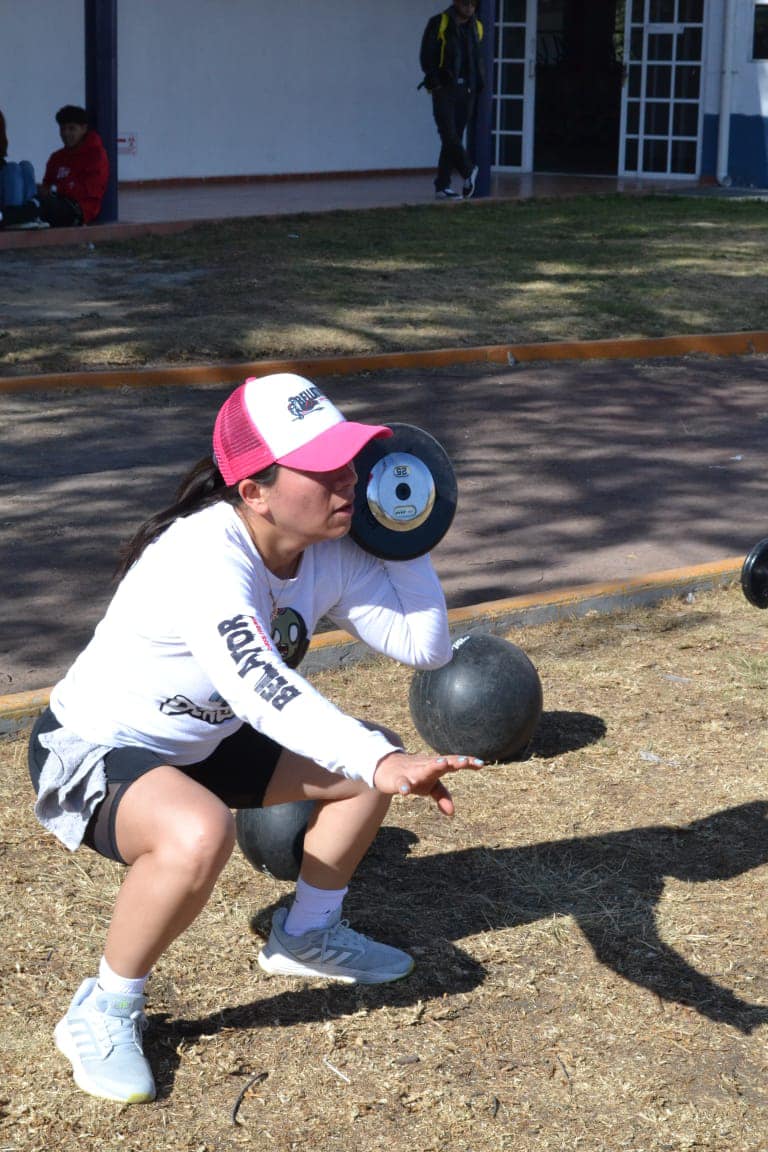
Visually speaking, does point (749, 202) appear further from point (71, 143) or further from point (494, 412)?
point (494, 412)

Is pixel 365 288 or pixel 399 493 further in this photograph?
pixel 365 288

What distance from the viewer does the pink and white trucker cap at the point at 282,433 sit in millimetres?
3025

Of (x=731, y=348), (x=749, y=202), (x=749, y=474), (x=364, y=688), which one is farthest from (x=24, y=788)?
(x=749, y=202)

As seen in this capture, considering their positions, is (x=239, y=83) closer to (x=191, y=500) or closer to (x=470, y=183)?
(x=470, y=183)

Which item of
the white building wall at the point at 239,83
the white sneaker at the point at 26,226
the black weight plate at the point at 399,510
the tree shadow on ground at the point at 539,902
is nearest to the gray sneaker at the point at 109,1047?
the tree shadow on ground at the point at 539,902

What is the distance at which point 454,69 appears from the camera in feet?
58.5

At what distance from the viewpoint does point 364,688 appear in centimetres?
532

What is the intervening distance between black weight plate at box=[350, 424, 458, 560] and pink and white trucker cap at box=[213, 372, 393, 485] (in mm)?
176

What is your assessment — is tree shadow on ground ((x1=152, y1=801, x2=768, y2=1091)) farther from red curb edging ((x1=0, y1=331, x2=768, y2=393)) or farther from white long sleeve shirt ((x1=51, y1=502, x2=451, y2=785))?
red curb edging ((x1=0, y1=331, x2=768, y2=393))

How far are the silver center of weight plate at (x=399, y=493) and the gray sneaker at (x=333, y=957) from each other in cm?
100

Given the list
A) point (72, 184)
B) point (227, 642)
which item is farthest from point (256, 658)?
point (72, 184)

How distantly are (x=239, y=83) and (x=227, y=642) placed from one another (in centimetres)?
1931

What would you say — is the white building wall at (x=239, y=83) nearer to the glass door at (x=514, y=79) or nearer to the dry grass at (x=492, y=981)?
the glass door at (x=514, y=79)

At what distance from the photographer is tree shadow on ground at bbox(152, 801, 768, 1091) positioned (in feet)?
11.6
